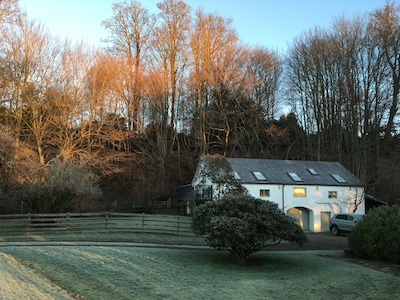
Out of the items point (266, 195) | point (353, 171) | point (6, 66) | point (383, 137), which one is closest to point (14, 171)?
point (6, 66)

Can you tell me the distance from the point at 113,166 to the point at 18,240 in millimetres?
19282

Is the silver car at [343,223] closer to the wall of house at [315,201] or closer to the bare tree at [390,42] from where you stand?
the wall of house at [315,201]

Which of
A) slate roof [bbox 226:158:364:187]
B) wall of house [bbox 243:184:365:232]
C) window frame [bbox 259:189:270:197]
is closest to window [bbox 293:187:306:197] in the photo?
wall of house [bbox 243:184:365:232]

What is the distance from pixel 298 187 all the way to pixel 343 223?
17.3 ft

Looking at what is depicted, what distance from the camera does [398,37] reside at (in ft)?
119

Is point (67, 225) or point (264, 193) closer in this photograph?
point (67, 225)

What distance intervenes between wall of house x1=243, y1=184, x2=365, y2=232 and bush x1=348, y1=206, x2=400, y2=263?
626 inches

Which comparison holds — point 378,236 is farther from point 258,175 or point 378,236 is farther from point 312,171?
point 312,171

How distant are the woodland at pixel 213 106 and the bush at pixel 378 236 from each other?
61.4 feet

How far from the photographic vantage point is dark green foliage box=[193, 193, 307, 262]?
12.5m

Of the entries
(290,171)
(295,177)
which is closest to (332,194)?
(295,177)

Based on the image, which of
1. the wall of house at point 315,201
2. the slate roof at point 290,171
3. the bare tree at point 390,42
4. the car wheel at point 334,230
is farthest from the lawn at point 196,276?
the bare tree at point 390,42

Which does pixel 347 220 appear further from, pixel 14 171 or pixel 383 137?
pixel 14 171

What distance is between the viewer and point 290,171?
33.5 m
